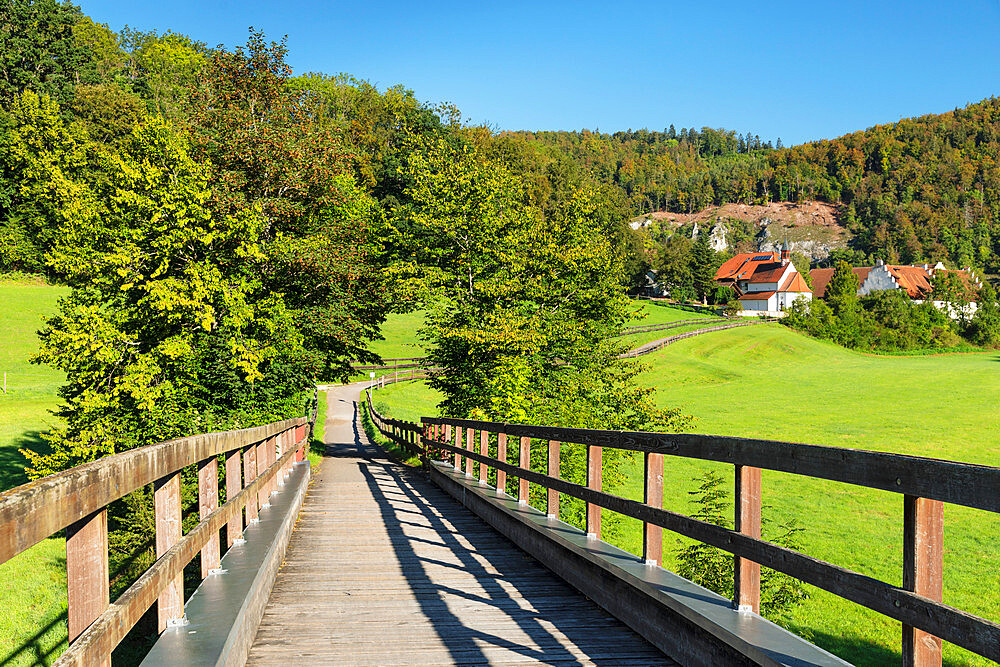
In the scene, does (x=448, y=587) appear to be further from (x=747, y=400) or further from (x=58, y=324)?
(x=747, y=400)

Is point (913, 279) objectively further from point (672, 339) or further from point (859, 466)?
point (859, 466)

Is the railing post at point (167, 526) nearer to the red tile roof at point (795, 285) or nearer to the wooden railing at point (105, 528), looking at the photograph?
the wooden railing at point (105, 528)

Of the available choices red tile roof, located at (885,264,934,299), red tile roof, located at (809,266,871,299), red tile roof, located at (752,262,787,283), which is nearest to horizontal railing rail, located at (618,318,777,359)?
red tile roof, located at (752,262,787,283)

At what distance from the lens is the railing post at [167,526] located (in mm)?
3648

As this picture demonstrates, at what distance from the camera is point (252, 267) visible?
25.3 meters

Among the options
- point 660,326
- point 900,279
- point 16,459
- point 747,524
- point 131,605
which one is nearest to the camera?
point 131,605

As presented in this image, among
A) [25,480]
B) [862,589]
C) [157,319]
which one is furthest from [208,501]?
[25,480]

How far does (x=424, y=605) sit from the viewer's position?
6.05m

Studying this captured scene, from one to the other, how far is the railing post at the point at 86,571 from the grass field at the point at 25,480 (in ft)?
34.0

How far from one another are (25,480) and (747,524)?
86.7 feet

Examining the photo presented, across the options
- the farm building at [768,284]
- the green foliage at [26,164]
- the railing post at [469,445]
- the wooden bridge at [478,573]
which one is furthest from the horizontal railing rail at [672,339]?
the wooden bridge at [478,573]

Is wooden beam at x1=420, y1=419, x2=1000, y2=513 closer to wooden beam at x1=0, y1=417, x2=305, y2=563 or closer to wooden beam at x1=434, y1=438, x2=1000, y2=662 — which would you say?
wooden beam at x1=434, y1=438, x2=1000, y2=662

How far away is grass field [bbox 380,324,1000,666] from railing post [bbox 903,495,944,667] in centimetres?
911

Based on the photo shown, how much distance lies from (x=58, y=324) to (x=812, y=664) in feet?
76.3
